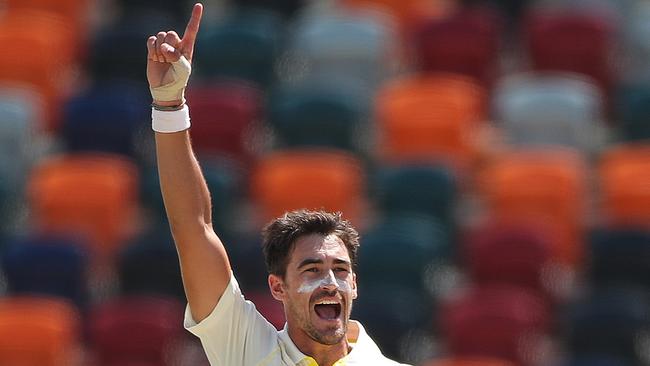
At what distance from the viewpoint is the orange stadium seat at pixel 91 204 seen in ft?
30.9

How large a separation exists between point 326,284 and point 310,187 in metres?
5.42

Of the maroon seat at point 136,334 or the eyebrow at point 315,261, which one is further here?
the maroon seat at point 136,334

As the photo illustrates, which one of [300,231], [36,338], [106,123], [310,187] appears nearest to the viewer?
[300,231]

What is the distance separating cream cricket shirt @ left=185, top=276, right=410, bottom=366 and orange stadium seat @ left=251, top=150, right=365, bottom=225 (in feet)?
16.6

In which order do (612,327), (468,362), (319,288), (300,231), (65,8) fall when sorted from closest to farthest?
(319,288)
(300,231)
(468,362)
(612,327)
(65,8)

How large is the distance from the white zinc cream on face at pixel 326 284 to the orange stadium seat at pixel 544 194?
16.8 feet

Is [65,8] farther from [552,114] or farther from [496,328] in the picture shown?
[496,328]

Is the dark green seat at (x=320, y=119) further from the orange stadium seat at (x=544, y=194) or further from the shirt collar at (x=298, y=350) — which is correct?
the shirt collar at (x=298, y=350)

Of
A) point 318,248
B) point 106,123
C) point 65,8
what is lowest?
point 318,248

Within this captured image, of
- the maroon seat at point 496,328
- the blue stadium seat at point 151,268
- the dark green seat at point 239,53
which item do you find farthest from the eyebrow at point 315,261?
the dark green seat at point 239,53

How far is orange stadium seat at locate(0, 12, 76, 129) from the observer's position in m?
10.7

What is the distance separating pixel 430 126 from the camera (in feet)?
31.8

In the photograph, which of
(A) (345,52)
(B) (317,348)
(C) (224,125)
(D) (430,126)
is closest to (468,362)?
(D) (430,126)

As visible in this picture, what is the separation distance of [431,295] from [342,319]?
16.1 feet
